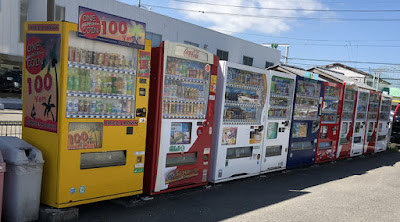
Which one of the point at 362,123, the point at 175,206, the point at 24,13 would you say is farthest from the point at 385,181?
the point at 24,13

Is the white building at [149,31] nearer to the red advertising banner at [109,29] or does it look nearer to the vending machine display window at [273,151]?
the red advertising banner at [109,29]

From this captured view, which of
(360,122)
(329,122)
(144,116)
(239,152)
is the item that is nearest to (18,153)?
(144,116)

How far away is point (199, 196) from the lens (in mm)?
5387

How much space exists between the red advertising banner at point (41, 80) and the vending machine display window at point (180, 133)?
1.89 meters

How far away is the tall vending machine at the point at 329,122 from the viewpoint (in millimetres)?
8773

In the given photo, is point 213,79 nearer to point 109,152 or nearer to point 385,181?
point 109,152

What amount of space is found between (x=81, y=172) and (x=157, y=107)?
148 centimetres

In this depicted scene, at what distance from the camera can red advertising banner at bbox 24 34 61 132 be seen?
3.91 metres

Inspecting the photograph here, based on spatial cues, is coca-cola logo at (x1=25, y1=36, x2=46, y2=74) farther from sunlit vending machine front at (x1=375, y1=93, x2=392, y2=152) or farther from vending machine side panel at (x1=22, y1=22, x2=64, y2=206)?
sunlit vending machine front at (x1=375, y1=93, x2=392, y2=152)

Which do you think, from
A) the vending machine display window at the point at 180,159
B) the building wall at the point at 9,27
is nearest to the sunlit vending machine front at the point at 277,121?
the vending machine display window at the point at 180,159

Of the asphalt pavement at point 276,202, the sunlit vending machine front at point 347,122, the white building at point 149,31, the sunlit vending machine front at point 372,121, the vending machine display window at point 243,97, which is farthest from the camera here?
the white building at point 149,31

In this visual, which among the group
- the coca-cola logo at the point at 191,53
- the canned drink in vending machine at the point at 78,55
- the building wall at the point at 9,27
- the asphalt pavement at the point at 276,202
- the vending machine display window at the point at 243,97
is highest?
the building wall at the point at 9,27

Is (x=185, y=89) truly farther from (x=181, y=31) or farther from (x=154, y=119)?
(x=181, y=31)

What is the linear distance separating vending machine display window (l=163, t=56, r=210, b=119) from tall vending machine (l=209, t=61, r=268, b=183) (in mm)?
462
